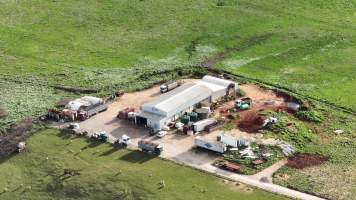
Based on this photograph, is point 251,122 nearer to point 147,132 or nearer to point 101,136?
point 147,132

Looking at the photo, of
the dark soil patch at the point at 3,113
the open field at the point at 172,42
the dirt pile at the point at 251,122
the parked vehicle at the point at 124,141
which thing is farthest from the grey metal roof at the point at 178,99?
the dark soil patch at the point at 3,113

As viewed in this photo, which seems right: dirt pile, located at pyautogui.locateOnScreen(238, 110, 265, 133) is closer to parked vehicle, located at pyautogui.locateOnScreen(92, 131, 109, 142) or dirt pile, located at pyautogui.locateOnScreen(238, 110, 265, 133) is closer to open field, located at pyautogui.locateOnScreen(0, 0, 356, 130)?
open field, located at pyautogui.locateOnScreen(0, 0, 356, 130)

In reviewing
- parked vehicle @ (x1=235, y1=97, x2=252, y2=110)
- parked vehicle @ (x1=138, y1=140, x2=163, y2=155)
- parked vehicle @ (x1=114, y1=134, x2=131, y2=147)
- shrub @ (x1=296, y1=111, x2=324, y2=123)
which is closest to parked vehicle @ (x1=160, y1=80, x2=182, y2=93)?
parked vehicle @ (x1=235, y1=97, x2=252, y2=110)

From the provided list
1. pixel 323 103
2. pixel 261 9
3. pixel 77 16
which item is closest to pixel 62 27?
pixel 77 16

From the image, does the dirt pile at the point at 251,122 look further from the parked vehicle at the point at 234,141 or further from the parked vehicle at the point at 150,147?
the parked vehicle at the point at 150,147

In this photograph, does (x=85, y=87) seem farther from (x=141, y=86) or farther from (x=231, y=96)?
(x=231, y=96)
